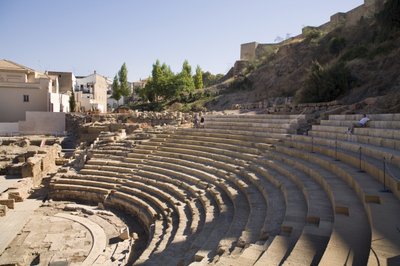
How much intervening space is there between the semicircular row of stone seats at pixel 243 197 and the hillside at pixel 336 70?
4354mm

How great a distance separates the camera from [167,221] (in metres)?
10.1

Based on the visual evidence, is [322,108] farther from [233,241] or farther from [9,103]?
[9,103]

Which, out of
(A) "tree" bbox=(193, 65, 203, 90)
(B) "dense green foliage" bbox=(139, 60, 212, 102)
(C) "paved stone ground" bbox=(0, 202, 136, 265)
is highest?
(A) "tree" bbox=(193, 65, 203, 90)

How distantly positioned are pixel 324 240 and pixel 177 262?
314cm

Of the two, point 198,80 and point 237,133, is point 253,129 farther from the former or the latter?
point 198,80

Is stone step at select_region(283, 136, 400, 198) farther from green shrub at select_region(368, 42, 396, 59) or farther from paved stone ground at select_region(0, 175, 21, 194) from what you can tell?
green shrub at select_region(368, 42, 396, 59)

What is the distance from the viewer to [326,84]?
725 inches

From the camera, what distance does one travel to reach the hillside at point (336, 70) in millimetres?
17578

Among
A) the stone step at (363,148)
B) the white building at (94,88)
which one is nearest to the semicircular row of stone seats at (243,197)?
the stone step at (363,148)

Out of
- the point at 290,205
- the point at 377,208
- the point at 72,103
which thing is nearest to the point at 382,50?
the point at 290,205

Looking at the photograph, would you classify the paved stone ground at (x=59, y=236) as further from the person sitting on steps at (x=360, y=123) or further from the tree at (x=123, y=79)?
the tree at (x=123, y=79)

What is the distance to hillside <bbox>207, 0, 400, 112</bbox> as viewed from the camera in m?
17.6

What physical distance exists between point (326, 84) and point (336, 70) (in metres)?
1.25

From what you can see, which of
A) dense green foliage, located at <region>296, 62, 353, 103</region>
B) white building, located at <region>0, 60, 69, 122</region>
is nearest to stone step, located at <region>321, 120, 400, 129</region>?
dense green foliage, located at <region>296, 62, 353, 103</region>
